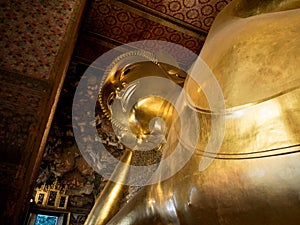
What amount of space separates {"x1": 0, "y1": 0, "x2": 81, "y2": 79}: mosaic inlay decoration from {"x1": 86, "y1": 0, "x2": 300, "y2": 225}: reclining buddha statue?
84 centimetres

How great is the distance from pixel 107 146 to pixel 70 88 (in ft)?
1.81

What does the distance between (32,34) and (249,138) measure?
3.55ft

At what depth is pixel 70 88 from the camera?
7.72 ft

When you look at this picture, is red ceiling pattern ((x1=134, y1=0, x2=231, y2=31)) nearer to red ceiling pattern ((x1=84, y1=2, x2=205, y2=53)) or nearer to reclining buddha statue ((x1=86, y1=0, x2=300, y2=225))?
red ceiling pattern ((x1=84, y1=2, x2=205, y2=53))

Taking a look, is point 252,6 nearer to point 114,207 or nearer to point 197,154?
point 197,154

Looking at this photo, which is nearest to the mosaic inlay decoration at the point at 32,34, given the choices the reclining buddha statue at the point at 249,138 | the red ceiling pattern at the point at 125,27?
the red ceiling pattern at the point at 125,27

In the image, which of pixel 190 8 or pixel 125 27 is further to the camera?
pixel 125 27

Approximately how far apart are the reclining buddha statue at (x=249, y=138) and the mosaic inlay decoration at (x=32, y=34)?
84cm

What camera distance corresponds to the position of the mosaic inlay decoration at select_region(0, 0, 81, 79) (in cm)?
113

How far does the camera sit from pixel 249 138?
1.18ft

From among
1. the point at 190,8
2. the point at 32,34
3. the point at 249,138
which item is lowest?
the point at 249,138

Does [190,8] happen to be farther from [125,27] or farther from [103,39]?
[103,39]

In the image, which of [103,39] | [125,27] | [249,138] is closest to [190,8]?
[125,27]

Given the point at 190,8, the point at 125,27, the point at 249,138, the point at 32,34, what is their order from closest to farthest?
the point at 249,138 → the point at 32,34 → the point at 190,8 → the point at 125,27
